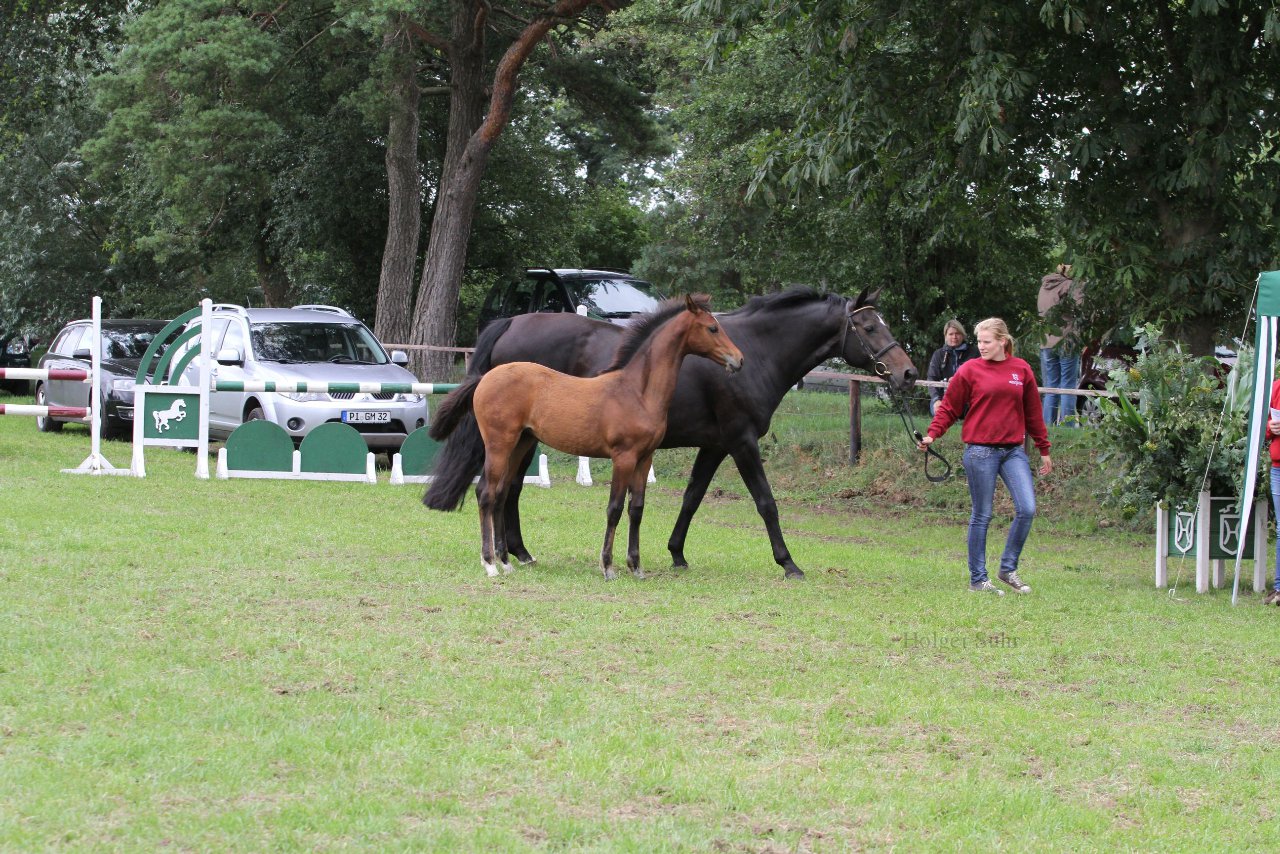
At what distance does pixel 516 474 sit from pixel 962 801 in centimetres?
590

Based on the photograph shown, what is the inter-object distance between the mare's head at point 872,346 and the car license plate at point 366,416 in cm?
790

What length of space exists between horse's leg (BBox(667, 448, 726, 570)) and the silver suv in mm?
6647

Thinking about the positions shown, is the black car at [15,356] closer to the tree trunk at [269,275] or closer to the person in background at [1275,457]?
the tree trunk at [269,275]

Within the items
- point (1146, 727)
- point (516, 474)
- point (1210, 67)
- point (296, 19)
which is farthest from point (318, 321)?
point (1146, 727)

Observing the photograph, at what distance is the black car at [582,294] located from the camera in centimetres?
2064

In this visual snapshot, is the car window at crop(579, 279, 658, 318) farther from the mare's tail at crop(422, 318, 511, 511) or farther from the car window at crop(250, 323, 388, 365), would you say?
the mare's tail at crop(422, 318, 511, 511)

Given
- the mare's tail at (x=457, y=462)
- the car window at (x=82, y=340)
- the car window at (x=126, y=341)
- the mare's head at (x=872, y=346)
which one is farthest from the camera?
the car window at (x=82, y=340)

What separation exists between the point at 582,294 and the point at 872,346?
10.6 m

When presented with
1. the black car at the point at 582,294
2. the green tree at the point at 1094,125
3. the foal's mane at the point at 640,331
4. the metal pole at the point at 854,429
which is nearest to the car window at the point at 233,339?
the black car at the point at 582,294

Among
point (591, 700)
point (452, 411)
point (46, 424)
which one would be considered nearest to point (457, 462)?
point (452, 411)

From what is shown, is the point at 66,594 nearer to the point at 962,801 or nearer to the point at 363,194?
the point at 962,801

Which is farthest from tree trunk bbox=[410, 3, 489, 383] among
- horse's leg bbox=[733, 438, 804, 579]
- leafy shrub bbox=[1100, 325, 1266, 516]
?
leafy shrub bbox=[1100, 325, 1266, 516]

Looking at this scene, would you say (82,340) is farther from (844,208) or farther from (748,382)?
(748,382)

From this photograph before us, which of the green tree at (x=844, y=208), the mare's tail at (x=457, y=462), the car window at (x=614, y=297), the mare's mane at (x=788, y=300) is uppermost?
the green tree at (x=844, y=208)
